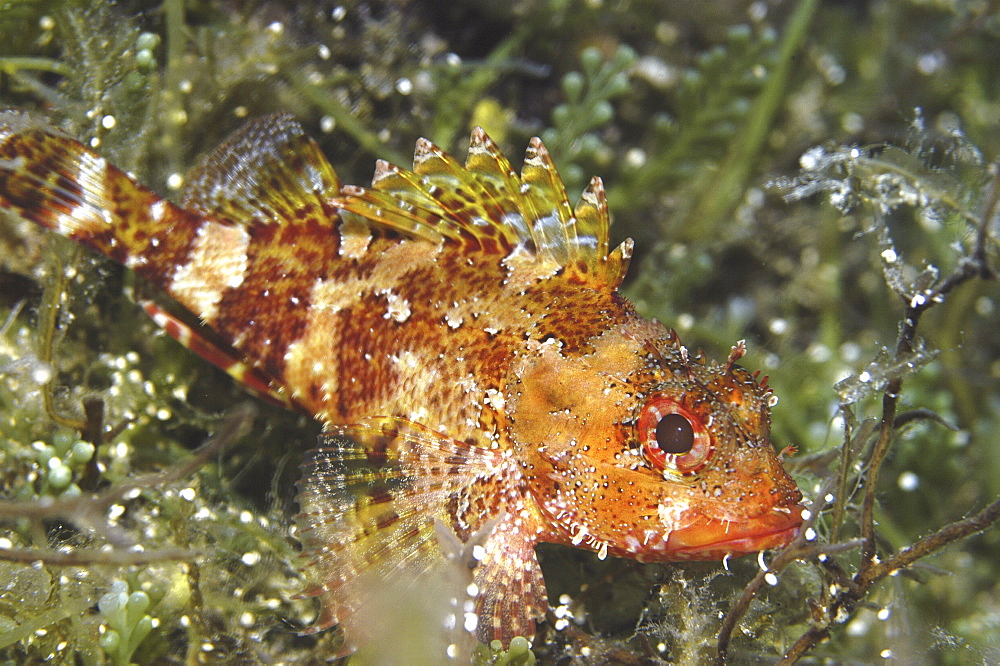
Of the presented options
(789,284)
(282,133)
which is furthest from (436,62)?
(789,284)

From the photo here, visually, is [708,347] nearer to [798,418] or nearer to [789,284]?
[798,418]

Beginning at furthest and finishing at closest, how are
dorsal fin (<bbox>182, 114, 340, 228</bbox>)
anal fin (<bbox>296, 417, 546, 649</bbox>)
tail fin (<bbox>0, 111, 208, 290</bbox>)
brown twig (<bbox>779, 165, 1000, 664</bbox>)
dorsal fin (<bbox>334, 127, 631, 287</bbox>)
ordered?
dorsal fin (<bbox>182, 114, 340, 228</bbox>) < tail fin (<bbox>0, 111, 208, 290</bbox>) < dorsal fin (<bbox>334, 127, 631, 287</bbox>) < anal fin (<bbox>296, 417, 546, 649</bbox>) < brown twig (<bbox>779, 165, 1000, 664</bbox>)

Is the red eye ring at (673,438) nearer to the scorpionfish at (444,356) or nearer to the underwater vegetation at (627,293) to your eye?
the scorpionfish at (444,356)

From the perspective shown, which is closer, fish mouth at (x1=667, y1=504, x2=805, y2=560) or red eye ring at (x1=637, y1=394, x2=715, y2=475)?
fish mouth at (x1=667, y1=504, x2=805, y2=560)

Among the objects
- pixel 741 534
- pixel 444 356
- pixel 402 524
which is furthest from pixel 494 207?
pixel 741 534

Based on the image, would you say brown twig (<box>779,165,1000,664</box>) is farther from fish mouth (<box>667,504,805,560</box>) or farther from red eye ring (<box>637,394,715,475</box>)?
red eye ring (<box>637,394,715,475</box>)

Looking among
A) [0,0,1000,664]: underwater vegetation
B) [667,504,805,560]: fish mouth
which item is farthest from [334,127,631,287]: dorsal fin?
[667,504,805,560]: fish mouth

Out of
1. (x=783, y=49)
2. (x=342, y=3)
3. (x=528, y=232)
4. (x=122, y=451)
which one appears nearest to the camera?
(x=528, y=232)

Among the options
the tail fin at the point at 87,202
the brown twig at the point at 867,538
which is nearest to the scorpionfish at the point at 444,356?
the tail fin at the point at 87,202
